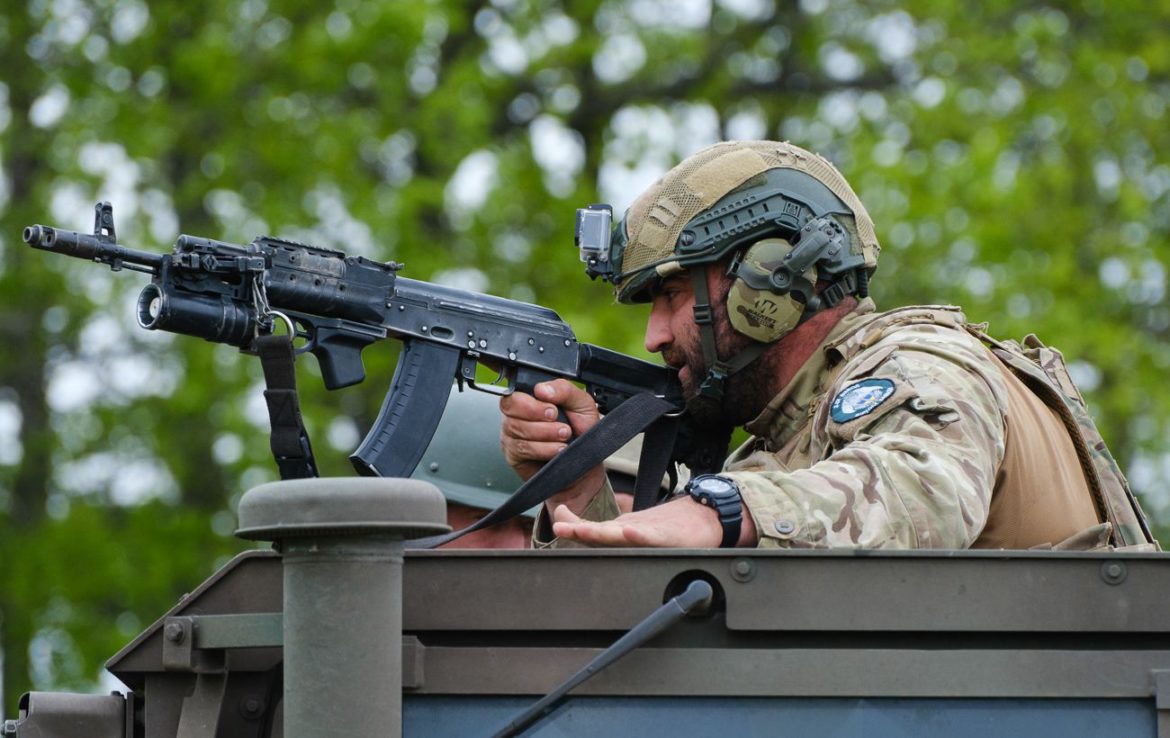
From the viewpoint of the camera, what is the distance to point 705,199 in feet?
14.4

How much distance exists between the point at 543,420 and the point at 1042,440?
1.27 meters

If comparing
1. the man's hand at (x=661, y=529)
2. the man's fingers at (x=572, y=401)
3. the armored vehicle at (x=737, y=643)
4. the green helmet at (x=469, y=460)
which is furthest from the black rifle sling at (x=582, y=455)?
the green helmet at (x=469, y=460)

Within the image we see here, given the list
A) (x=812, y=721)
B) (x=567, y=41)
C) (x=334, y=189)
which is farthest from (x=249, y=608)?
(x=567, y=41)

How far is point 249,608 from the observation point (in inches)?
116

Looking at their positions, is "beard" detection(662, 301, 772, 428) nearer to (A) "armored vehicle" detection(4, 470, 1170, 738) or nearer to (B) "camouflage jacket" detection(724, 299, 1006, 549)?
(B) "camouflage jacket" detection(724, 299, 1006, 549)

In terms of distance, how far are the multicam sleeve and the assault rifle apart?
1017mm

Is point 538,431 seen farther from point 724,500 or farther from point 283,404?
point 724,500

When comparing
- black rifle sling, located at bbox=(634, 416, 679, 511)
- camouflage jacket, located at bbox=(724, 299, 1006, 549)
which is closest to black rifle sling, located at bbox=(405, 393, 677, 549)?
black rifle sling, located at bbox=(634, 416, 679, 511)

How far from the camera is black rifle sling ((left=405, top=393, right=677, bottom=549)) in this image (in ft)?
12.7

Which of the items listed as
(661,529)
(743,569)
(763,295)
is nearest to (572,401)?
(763,295)

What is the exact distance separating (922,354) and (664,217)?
86cm

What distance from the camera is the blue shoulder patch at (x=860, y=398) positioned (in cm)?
359

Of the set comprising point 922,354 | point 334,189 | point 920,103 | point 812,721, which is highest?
point 920,103

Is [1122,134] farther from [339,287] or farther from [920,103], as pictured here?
[339,287]
